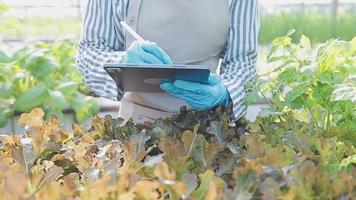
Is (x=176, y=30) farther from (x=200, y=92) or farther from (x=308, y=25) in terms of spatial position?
(x=308, y=25)

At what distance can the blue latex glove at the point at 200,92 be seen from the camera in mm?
1461

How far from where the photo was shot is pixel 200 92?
1494 mm

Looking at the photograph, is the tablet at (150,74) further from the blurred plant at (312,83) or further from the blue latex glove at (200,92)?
the blurred plant at (312,83)

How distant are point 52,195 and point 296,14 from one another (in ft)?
35.2

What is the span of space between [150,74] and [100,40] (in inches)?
19.5

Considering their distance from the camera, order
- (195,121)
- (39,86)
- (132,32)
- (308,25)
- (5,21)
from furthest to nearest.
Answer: (308,25)
(5,21)
(39,86)
(132,32)
(195,121)

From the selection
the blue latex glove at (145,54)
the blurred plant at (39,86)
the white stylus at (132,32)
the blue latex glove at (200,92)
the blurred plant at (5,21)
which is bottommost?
the blurred plant at (39,86)

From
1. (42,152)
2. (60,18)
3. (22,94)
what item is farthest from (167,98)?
(60,18)

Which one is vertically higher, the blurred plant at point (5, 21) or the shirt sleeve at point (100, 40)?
the shirt sleeve at point (100, 40)

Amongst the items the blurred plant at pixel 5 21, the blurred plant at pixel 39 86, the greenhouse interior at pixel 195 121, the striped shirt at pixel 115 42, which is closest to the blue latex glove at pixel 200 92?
the greenhouse interior at pixel 195 121

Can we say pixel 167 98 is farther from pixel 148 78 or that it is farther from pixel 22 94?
pixel 22 94

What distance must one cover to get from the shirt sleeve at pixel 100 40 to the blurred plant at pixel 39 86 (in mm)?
2030

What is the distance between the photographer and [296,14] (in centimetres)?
1127

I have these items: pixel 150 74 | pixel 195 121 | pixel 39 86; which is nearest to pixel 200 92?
pixel 195 121
